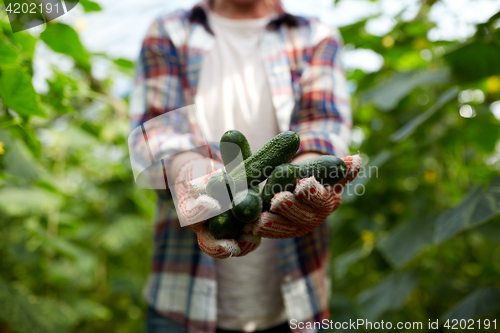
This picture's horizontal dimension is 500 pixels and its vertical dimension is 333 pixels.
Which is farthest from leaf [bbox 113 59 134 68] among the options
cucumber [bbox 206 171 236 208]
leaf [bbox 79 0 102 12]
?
cucumber [bbox 206 171 236 208]

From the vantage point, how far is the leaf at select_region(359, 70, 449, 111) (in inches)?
61.2

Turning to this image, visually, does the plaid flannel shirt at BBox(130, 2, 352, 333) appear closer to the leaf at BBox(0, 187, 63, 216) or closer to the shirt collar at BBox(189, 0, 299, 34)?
the shirt collar at BBox(189, 0, 299, 34)

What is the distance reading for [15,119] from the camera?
102cm

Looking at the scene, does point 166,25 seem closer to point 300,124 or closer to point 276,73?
point 276,73

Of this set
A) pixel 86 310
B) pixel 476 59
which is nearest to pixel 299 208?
pixel 476 59

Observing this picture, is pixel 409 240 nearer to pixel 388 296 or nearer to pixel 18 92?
pixel 388 296

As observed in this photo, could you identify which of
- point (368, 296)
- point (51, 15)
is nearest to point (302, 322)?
point (368, 296)

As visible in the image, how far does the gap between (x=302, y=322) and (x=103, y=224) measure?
1.56 m

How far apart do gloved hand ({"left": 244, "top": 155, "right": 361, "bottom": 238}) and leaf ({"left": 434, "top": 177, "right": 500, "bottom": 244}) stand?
1.95 ft

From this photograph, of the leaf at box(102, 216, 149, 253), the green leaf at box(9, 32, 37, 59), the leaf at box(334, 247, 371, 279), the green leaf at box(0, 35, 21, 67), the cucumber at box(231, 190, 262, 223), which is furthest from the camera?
the leaf at box(102, 216, 149, 253)

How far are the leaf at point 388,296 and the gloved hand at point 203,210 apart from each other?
108 centimetres

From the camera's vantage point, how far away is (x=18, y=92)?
0.92 m

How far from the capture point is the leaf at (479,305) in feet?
4.12

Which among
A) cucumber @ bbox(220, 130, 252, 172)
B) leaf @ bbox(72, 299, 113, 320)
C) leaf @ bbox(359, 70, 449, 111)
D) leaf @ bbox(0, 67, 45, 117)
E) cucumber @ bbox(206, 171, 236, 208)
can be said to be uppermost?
leaf @ bbox(0, 67, 45, 117)
